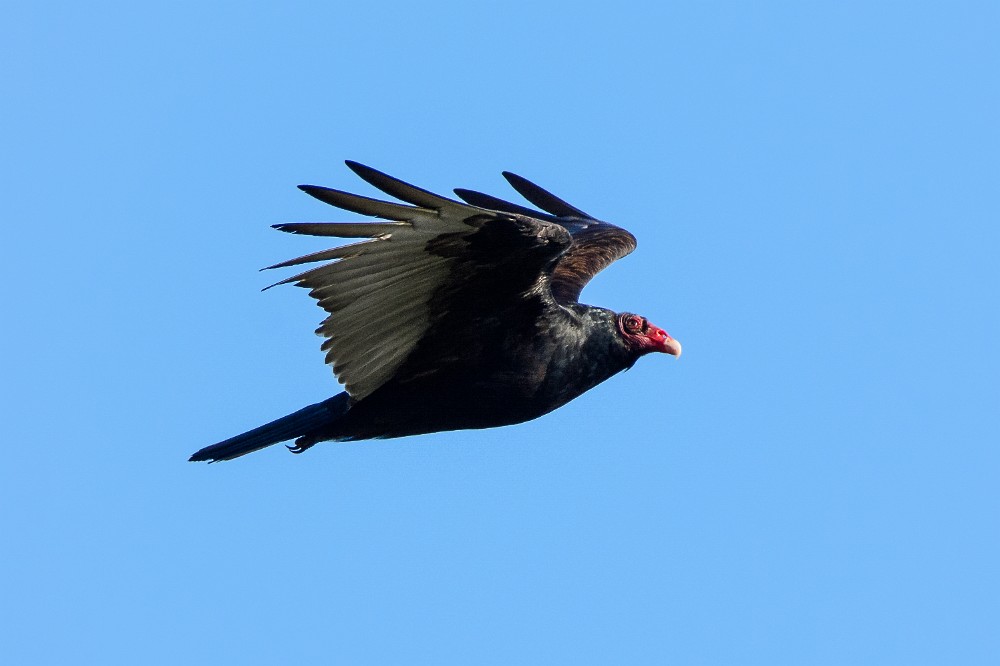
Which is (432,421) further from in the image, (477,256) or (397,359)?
(477,256)

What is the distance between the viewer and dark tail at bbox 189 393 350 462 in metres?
8.11

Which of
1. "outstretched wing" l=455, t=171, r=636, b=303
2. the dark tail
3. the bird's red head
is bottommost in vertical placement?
the dark tail

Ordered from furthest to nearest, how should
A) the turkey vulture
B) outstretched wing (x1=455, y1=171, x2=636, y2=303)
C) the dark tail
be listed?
outstretched wing (x1=455, y1=171, x2=636, y2=303) < the dark tail < the turkey vulture

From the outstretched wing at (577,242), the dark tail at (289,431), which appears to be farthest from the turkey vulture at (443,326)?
the outstretched wing at (577,242)

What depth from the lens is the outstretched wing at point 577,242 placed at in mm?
9633

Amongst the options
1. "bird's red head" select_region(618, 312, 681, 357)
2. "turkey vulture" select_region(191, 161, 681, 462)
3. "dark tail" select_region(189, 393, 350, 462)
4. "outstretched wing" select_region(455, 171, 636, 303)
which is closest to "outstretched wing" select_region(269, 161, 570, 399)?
"turkey vulture" select_region(191, 161, 681, 462)

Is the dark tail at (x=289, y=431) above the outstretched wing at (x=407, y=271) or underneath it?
underneath

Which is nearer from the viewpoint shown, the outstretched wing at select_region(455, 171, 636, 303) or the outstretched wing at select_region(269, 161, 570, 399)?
the outstretched wing at select_region(269, 161, 570, 399)

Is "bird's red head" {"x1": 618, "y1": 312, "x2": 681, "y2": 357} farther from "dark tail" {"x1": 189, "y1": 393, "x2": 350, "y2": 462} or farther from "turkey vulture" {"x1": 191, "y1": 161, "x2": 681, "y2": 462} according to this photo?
"dark tail" {"x1": 189, "y1": 393, "x2": 350, "y2": 462}

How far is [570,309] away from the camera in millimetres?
8273

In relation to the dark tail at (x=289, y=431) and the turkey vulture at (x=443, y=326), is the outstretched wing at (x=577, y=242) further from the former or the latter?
the dark tail at (x=289, y=431)

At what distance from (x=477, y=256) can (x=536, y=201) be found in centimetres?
324

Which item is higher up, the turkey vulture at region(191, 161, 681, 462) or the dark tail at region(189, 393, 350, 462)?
the turkey vulture at region(191, 161, 681, 462)

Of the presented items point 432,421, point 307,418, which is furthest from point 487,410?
point 307,418
